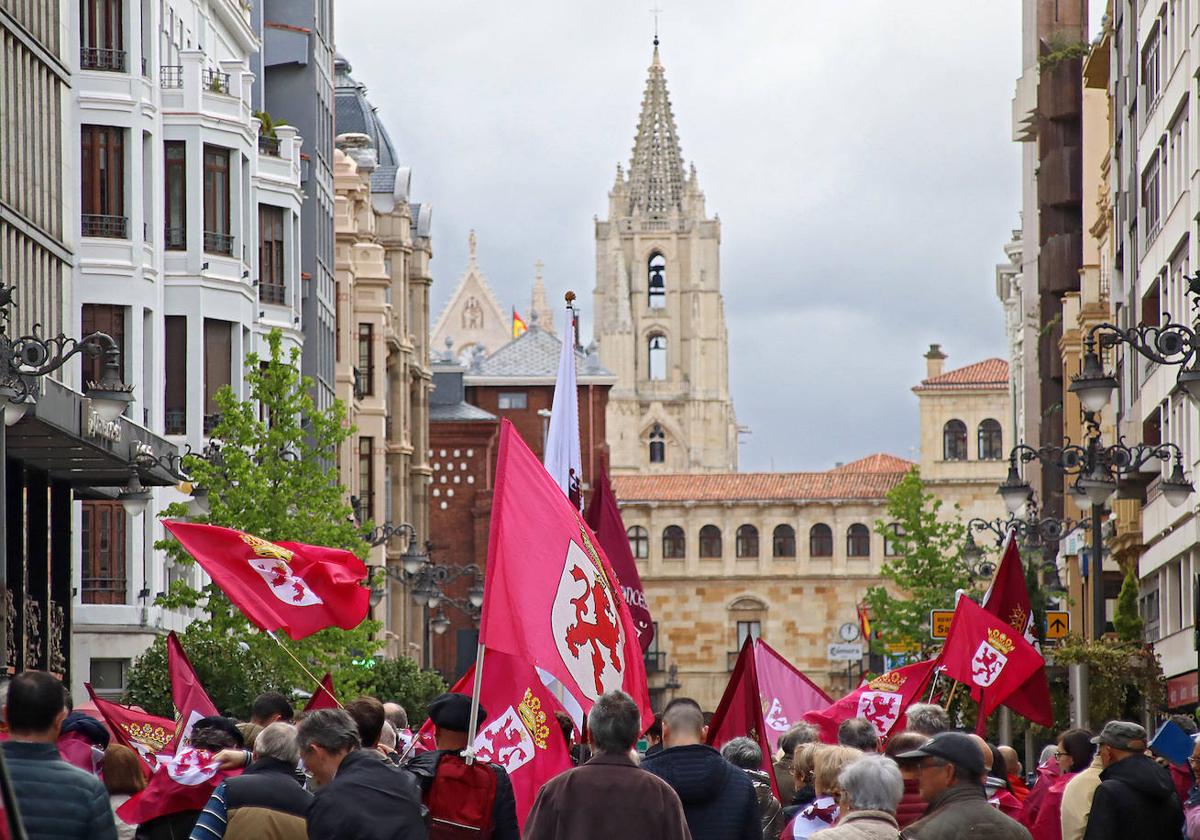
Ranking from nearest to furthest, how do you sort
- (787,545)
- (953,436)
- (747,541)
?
(953,436)
(787,545)
(747,541)

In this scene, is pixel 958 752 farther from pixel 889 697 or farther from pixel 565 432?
pixel 565 432

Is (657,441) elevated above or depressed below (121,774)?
above

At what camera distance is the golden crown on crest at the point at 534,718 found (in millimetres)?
13023

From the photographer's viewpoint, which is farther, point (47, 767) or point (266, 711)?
point (266, 711)

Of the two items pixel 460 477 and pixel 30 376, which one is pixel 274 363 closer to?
pixel 30 376

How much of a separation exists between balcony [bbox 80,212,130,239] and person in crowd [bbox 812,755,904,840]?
103 feet

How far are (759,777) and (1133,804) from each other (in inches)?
81.6

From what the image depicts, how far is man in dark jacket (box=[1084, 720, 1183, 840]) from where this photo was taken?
1359cm

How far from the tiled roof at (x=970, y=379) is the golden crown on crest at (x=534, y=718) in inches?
4408

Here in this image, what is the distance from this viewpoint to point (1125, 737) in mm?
13672

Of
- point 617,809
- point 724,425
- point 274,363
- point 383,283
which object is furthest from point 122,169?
point 724,425

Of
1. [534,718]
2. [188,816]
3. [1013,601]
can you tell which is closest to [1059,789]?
[534,718]

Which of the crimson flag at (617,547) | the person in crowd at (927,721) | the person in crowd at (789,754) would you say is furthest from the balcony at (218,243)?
the person in crowd at (927,721)

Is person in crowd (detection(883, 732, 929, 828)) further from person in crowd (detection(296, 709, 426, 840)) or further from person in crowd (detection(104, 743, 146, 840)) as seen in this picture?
person in crowd (detection(104, 743, 146, 840))
